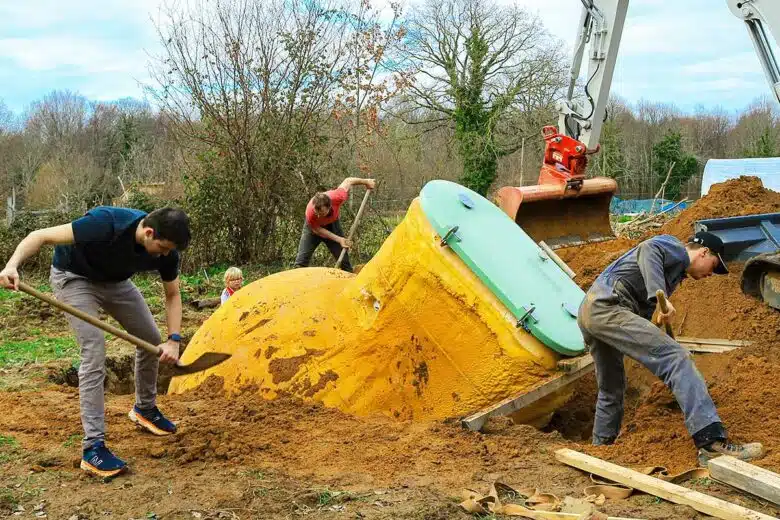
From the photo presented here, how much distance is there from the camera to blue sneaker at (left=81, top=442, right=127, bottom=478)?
159 inches

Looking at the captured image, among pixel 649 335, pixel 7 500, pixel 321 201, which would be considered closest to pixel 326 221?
pixel 321 201

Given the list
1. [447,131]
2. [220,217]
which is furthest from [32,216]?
[447,131]

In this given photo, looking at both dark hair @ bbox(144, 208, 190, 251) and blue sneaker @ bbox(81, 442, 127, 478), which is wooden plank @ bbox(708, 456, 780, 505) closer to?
dark hair @ bbox(144, 208, 190, 251)

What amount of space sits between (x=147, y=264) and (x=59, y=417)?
1.42 metres

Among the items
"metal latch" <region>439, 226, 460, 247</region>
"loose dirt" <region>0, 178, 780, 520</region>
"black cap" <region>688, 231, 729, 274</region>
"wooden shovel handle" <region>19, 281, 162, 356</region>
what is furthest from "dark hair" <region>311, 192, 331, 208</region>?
"black cap" <region>688, 231, 729, 274</region>

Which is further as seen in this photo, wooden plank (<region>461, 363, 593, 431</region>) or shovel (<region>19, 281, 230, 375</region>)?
wooden plank (<region>461, 363, 593, 431</region>)

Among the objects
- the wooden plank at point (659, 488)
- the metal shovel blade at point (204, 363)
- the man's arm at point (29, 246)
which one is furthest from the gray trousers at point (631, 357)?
the man's arm at point (29, 246)

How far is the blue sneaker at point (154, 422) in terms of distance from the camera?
476cm

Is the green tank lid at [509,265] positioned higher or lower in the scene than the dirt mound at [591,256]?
higher

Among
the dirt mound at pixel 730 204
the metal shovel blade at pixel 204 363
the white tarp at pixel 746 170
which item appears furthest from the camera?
the white tarp at pixel 746 170

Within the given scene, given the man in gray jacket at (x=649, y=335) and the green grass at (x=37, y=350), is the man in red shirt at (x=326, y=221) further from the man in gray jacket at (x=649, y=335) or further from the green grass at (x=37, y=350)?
the man in gray jacket at (x=649, y=335)

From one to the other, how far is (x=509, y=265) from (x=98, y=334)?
2.69m

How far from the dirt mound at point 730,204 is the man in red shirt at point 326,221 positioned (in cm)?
382

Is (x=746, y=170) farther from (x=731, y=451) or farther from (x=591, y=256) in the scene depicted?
(x=731, y=451)
